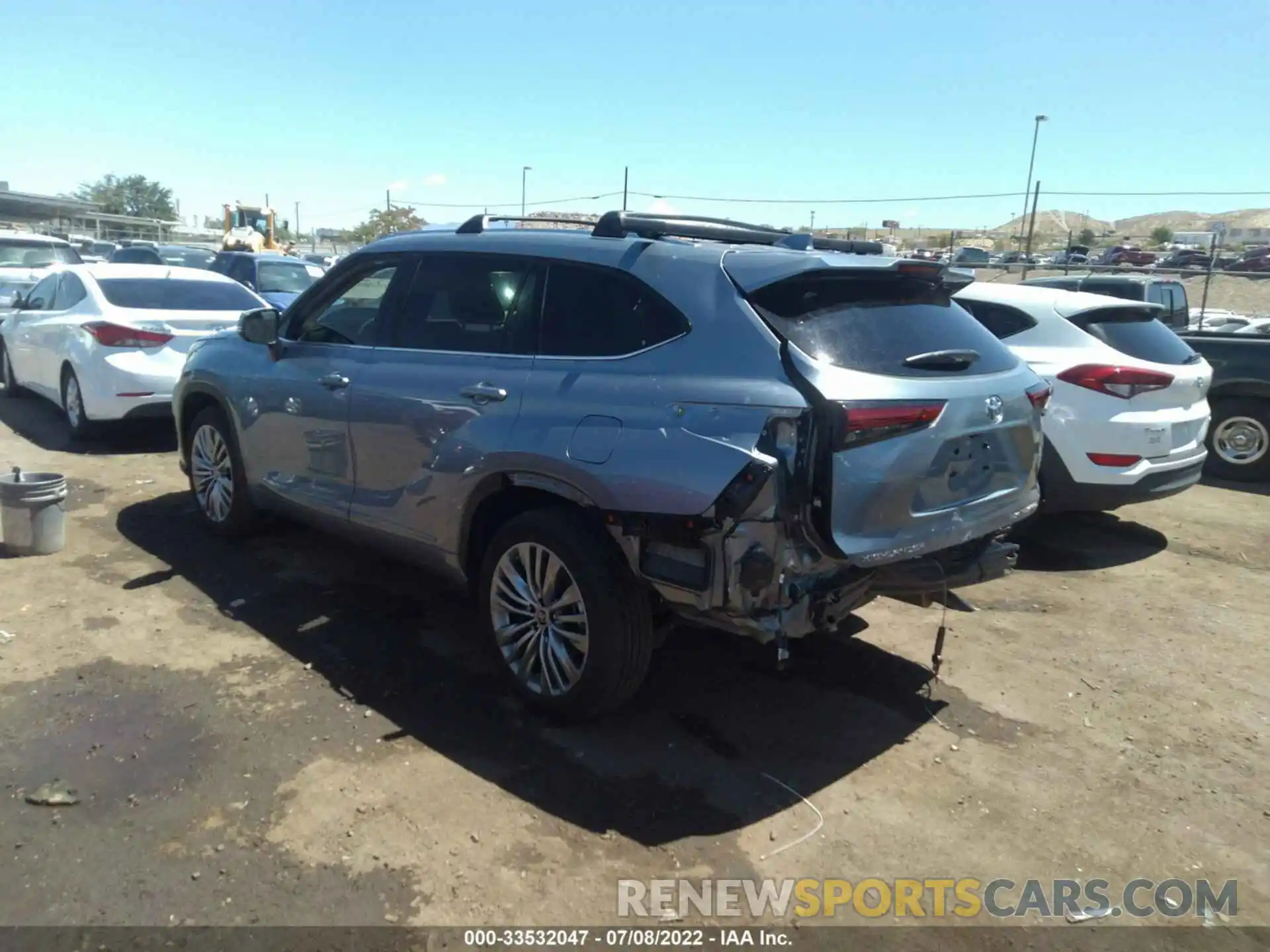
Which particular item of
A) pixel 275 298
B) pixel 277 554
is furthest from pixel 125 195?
pixel 277 554

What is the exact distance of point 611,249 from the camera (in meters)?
3.93

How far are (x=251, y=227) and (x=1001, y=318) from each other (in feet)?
120

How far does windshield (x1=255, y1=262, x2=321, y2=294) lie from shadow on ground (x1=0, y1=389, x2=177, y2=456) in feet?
16.3

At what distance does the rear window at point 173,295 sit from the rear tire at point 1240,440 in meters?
9.14

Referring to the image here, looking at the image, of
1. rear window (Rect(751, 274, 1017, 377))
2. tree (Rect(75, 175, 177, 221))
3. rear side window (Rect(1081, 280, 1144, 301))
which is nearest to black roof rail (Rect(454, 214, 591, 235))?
rear window (Rect(751, 274, 1017, 377))

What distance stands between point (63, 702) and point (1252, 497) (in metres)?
9.07

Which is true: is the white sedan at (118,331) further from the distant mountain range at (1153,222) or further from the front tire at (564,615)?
the distant mountain range at (1153,222)

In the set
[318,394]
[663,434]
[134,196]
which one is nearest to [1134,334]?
[663,434]

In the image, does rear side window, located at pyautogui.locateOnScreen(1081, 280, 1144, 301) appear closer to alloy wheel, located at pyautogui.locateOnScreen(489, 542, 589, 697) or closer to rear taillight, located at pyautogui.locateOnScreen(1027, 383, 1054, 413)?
rear taillight, located at pyautogui.locateOnScreen(1027, 383, 1054, 413)

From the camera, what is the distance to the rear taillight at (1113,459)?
19.6 feet

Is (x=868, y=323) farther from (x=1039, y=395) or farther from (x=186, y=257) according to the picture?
(x=186, y=257)

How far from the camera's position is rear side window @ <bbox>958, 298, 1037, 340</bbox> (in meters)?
6.58

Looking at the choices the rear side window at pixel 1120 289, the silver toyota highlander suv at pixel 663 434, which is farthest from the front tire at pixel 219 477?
the rear side window at pixel 1120 289

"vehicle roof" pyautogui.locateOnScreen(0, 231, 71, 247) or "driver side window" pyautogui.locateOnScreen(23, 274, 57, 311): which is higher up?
"vehicle roof" pyautogui.locateOnScreen(0, 231, 71, 247)
